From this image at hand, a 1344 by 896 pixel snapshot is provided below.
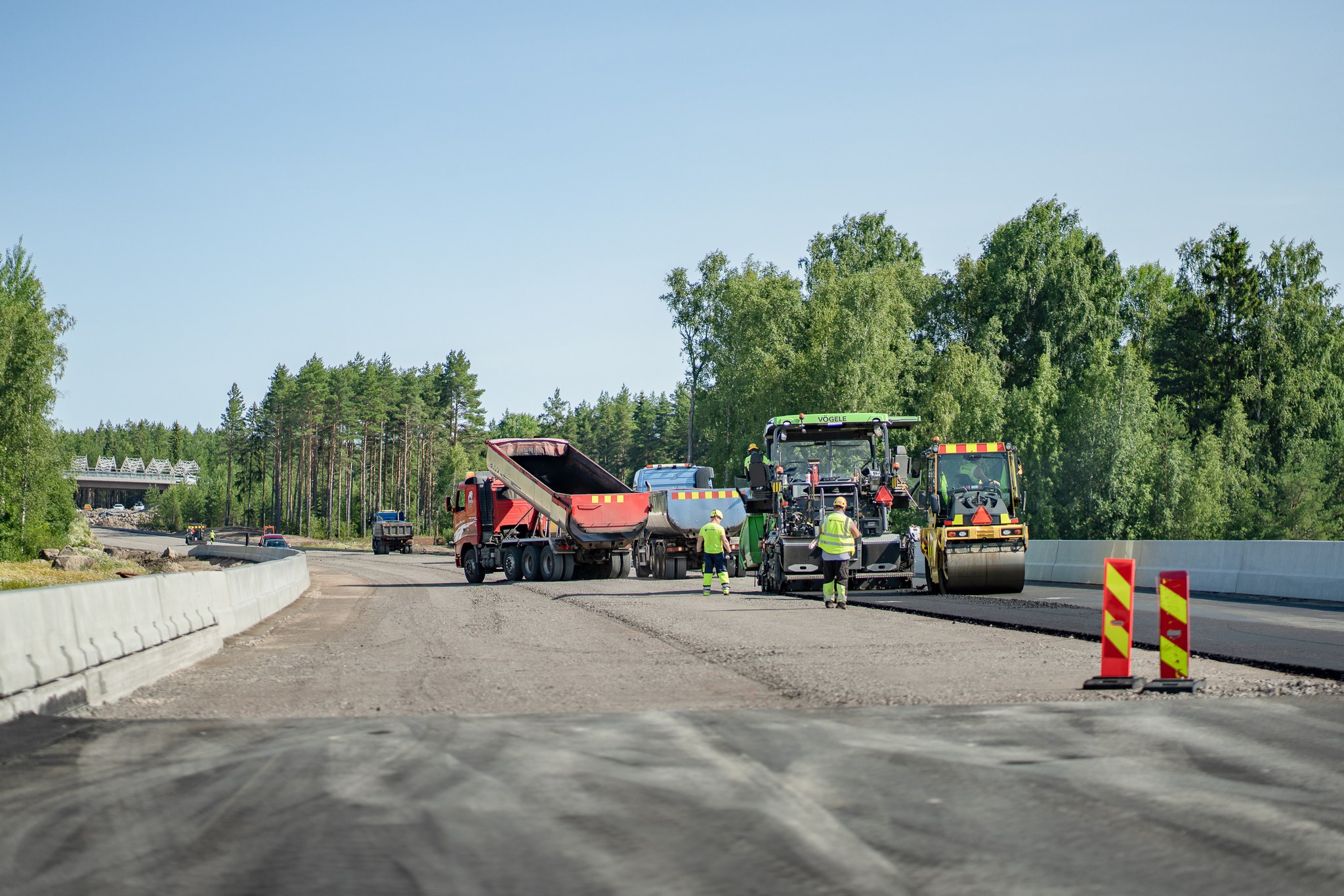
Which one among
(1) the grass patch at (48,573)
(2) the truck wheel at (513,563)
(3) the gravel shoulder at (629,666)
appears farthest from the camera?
(1) the grass patch at (48,573)

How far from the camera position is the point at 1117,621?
35.6 ft

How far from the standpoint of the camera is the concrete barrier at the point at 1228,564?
22422mm

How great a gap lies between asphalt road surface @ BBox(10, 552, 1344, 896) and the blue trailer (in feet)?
69.7

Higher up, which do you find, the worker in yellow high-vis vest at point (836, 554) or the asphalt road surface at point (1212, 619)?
the worker in yellow high-vis vest at point (836, 554)

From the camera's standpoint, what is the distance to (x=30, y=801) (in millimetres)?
6223

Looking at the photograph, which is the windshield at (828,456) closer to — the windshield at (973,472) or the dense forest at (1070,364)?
the windshield at (973,472)

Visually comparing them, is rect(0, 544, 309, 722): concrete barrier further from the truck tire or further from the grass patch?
the grass patch

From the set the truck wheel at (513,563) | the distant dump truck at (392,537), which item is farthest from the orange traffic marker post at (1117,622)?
the distant dump truck at (392,537)

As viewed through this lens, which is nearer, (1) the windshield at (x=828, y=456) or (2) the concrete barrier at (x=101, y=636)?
(2) the concrete barrier at (x=101, y=636)

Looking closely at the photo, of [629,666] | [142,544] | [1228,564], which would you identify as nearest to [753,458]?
[1228,564]

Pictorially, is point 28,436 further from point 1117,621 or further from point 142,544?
point 1117,621

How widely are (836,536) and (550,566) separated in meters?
13.5

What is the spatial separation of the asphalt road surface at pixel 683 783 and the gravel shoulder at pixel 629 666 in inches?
3.1

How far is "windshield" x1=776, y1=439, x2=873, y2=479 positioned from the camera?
25625mm
